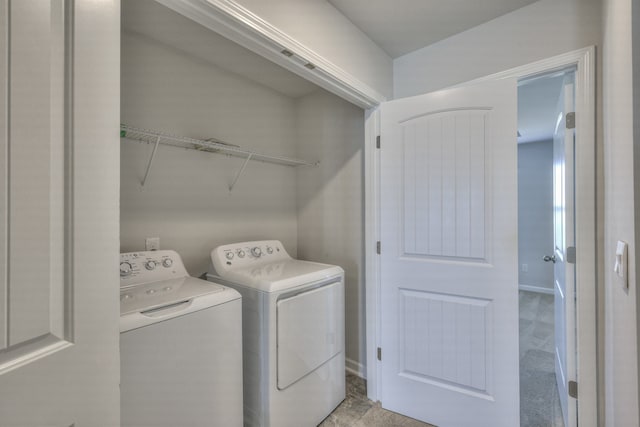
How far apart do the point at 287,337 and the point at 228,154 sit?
1.38 meters

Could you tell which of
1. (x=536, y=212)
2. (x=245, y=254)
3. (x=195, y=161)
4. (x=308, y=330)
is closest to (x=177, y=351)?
(x=308, y=330)

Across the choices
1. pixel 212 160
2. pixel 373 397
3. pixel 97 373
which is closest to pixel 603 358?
pixel 373 397

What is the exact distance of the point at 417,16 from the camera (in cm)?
173

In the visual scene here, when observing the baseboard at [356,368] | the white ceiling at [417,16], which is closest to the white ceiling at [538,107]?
the white ceiling at [417,16]

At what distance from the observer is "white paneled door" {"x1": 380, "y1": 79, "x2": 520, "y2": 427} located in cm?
160

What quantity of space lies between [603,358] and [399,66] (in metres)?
2.06

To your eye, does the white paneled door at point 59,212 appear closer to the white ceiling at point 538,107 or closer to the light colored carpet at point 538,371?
the light colored carpet at point 538,371

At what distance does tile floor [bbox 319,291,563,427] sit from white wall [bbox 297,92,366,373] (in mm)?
344

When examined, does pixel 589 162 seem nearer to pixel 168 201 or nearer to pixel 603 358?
pixel 603 358

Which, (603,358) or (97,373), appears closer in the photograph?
(97,373)

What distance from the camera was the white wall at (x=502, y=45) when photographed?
1497mm

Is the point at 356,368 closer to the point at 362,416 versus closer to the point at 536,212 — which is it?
the point at 362,416

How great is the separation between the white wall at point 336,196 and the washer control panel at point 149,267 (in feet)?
3.93

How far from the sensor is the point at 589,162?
1.44 metres
